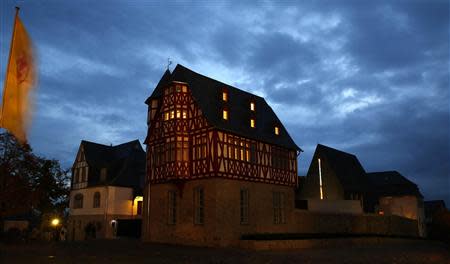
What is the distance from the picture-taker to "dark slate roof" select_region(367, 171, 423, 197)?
56294 mm

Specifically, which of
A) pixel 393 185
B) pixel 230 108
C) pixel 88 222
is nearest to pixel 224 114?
pixel 230 108

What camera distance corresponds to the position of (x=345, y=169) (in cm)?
5038

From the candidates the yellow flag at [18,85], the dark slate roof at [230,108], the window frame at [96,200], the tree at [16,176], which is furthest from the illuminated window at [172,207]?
the yellow flag at [18,85]

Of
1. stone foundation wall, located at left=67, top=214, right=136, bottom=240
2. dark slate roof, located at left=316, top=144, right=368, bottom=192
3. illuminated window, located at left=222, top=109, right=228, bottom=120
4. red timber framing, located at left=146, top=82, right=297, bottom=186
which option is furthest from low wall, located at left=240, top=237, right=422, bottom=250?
stone foundation wall, located at left=67, top=214, right=136, bottom=240

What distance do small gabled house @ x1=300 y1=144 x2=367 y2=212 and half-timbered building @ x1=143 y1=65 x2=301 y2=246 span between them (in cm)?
1535

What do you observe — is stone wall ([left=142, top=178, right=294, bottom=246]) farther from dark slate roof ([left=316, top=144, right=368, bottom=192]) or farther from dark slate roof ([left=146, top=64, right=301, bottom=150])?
dark slate roof ([left=316, top=144, right=368, bottom=192])

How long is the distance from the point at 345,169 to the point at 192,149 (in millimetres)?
27293

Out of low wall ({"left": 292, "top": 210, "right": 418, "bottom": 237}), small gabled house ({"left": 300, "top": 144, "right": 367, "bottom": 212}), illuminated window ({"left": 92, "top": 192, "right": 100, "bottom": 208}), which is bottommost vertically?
low wall ({"left": 292, "top": 210, "right": 418, "bottom": 237})

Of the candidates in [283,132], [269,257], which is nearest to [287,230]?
[283,132]

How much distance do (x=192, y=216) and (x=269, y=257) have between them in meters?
8.73

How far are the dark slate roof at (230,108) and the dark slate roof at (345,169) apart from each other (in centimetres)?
1466

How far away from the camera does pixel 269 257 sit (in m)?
20.8

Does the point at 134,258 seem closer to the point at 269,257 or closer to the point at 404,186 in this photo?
the point at 269,257

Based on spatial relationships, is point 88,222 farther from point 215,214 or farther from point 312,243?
point 312,243
